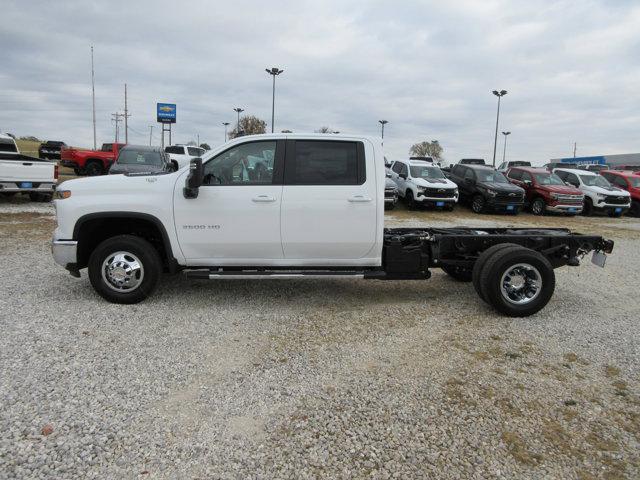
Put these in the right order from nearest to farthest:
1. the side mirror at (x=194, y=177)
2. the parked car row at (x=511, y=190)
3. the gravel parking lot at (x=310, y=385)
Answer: the gravel parking lot at (x=310, y=385) < the side mirror at (x=194, y=177) < the parked car row at (x=511, y=190)

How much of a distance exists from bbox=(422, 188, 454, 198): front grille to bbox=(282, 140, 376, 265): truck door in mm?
12204

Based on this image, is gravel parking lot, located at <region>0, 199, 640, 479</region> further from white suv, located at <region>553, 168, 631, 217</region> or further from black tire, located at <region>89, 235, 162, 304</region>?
Answer: white suv, located at <region>553, 168, 631, 217</region>

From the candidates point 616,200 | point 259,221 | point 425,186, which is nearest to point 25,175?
point 259,221

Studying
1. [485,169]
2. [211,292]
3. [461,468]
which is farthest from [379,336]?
[485,169]

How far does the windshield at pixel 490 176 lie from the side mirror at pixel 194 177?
49.7 ft

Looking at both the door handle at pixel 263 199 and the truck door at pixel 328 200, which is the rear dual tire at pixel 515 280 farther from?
the door handle at pixel 263 199

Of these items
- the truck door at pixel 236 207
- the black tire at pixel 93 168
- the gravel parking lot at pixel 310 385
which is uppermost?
the black tire at pixel 93 168

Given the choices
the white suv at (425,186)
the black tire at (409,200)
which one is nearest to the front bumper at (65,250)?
the white suv at (425,186)

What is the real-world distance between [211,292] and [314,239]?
5.60ft

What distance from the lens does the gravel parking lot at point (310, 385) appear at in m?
2.84

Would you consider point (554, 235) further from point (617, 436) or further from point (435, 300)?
point (617, 436)

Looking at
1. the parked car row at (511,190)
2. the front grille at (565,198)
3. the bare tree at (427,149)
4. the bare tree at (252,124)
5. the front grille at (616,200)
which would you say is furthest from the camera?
the bare tree at (427,149)

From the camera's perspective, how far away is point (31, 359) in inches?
158

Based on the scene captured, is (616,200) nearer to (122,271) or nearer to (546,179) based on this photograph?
(546,179)
